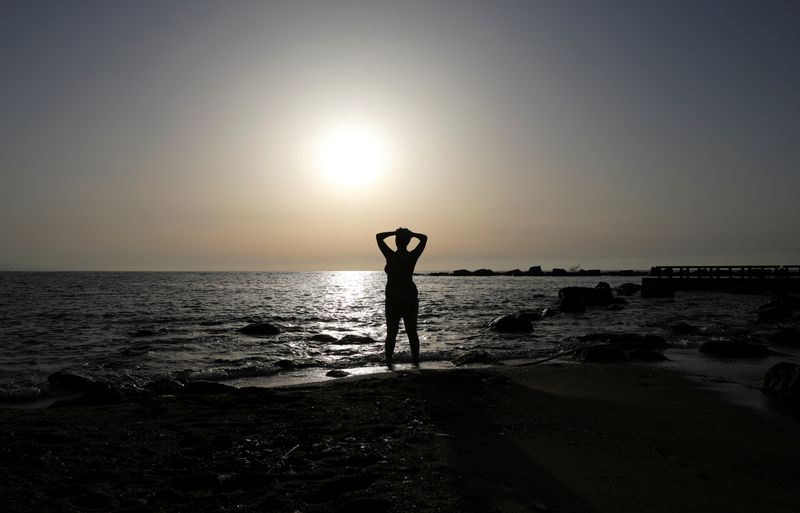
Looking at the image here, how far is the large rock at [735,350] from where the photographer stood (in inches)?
459

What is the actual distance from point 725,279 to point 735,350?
4643cm

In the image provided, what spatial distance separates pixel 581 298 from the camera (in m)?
30.3

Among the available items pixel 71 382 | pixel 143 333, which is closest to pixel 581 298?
pixel 143 333

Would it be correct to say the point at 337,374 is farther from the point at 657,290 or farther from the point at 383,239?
the point at 657,290

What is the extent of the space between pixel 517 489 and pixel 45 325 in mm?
23985

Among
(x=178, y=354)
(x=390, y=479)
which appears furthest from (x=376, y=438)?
(x=178, y=354)

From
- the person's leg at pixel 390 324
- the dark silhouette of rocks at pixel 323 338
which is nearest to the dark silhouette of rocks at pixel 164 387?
the person's leg at pixel 390 324

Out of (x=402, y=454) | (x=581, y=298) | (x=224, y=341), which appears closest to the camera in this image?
(x=402, y=454)

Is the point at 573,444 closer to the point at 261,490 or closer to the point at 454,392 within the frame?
the point at 454,392

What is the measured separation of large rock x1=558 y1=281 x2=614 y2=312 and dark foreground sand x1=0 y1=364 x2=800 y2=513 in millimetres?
22989

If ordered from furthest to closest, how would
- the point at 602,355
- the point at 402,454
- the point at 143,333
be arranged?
the point at 143,333, the point at 602,355, the point at 402,454

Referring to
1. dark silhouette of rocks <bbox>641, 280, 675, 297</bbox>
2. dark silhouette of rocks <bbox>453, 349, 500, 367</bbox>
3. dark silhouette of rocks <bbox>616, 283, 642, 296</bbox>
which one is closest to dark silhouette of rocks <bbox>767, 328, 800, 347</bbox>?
dark silhouette of rocks <bbox>453, 349, 500, 367</bbox>

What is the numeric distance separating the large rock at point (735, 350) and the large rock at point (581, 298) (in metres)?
17.2

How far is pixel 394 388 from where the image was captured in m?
7.57
